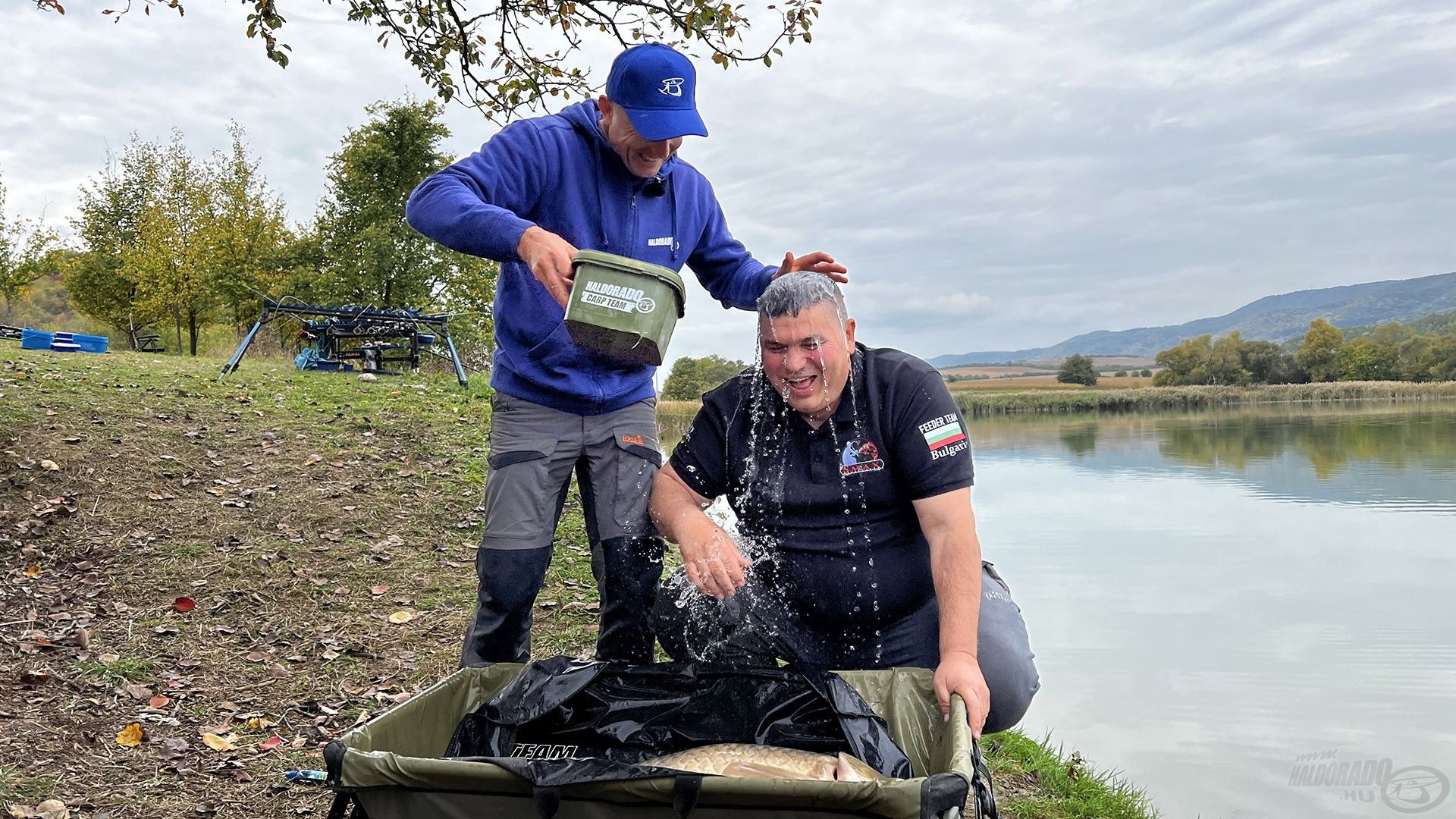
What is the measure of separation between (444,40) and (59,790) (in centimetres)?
440

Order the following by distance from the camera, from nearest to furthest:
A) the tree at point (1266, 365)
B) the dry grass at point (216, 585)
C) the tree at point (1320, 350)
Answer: the dry grass at point (216, 585) < the tree at point (1320, 350) < the tree at point (1266, 365)

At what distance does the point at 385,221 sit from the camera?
842 inches

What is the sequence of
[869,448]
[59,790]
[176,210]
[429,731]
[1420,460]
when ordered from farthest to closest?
[176,210] → [1420,460] → [59,790] → [869,448] → [429,731]

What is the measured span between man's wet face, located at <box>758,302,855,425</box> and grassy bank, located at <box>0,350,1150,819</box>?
1.85m

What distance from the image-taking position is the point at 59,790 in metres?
2.97

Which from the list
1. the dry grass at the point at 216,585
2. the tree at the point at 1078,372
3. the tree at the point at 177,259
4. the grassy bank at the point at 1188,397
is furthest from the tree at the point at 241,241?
the tree at the point at 1078,372

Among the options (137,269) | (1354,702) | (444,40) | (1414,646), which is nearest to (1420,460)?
(1414,646)

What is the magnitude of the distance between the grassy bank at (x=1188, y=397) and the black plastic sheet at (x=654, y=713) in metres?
43.1

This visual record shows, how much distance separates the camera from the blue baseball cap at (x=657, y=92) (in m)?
2.73

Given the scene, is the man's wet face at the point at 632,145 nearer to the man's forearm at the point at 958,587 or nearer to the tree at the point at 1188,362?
the man's forearm at the point at 958,587

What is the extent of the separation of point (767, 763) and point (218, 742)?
235 cm

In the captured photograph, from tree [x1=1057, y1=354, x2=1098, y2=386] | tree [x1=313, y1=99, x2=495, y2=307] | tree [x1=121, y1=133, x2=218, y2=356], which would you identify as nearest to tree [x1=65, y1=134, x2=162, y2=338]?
tree [x1=121, y1=133, x2=218, y2=356]

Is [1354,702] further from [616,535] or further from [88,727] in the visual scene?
[88,727]

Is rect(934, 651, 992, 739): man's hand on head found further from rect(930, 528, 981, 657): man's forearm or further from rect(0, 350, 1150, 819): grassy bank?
rect(0, 350, 1150, 819): grassy bank
